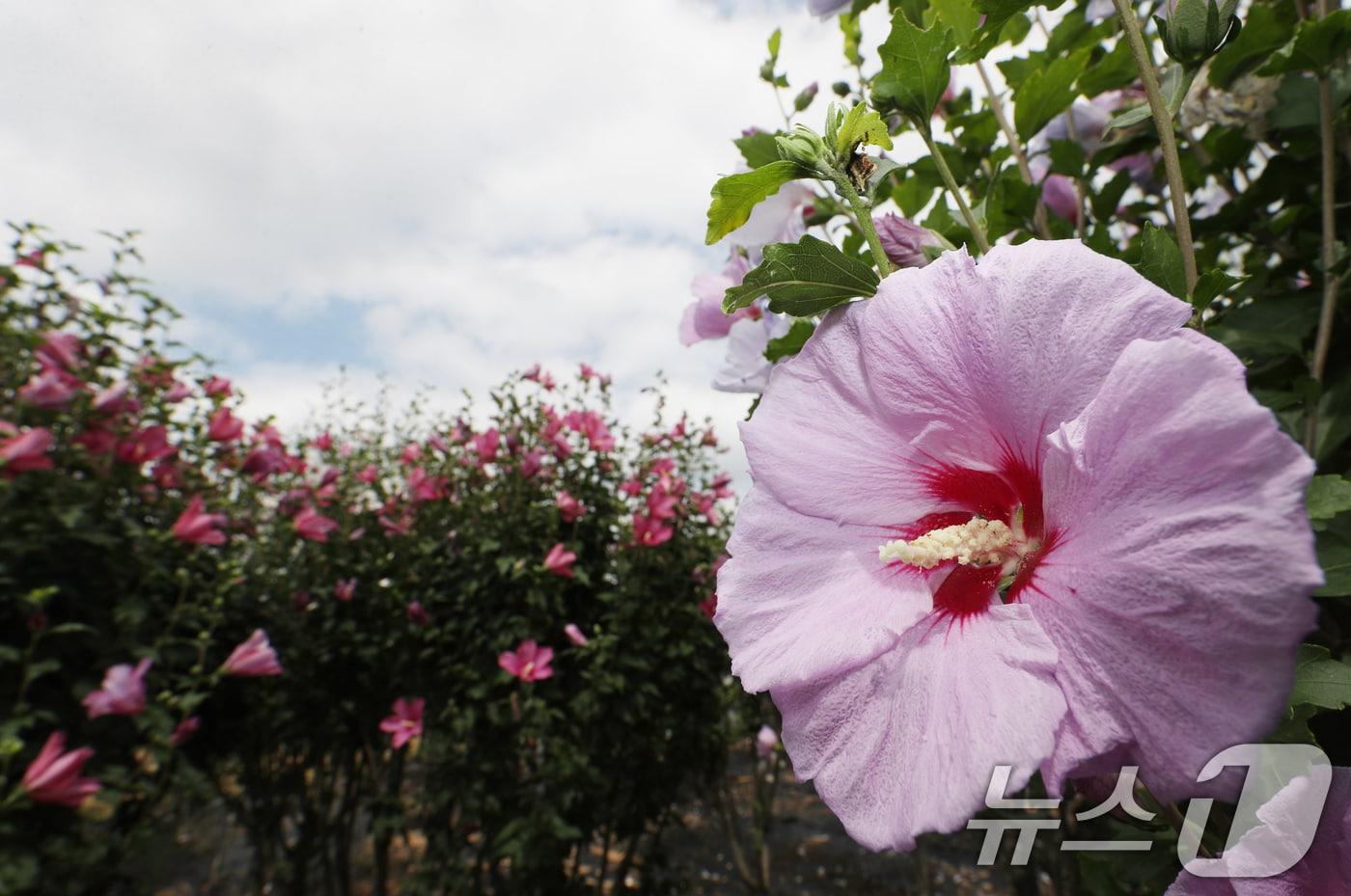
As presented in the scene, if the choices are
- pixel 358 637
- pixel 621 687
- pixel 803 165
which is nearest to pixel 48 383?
pixel 358 637

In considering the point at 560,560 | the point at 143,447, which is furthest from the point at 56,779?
the point at 560,560

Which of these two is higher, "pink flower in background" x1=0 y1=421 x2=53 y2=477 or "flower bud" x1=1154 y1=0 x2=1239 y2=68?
"pink flower in background" x1=0 y1=421 x2=53 y2=477

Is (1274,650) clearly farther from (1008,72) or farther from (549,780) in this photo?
(549,780)

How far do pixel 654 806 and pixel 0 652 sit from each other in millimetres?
2235

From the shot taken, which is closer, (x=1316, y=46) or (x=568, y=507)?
(x=1316, y=46)

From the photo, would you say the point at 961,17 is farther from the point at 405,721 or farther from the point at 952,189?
the point at 405,721

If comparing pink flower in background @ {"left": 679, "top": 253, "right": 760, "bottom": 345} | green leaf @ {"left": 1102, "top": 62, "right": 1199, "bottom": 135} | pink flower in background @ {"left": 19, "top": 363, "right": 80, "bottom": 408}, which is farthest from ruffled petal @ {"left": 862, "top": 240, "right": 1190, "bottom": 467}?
pink flower in background @ {"left": 19, "top": 363, "right": 80, "bottom": 408}

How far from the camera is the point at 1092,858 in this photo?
2.74 ft

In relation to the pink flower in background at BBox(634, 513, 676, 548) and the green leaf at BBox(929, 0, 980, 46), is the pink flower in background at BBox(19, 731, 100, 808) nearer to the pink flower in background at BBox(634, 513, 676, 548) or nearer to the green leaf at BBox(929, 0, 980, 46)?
the pink flower in background at BBox(634, 513, 676, 548)

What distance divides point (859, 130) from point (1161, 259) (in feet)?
0.80

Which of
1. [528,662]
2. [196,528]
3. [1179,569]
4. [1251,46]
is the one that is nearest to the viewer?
[1179,569]

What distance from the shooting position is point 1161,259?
55 centimetres

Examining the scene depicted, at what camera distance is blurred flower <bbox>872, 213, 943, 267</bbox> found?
641 millimetres

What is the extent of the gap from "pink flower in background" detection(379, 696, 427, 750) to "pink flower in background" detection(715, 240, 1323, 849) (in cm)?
273
